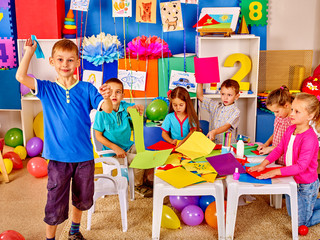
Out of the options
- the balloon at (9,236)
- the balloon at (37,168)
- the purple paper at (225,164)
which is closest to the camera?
the balloon at (9,236)

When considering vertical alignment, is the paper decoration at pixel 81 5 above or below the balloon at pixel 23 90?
above

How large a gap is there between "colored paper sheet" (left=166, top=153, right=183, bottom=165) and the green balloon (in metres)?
1.11

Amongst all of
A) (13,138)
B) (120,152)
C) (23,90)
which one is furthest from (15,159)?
(120,152)

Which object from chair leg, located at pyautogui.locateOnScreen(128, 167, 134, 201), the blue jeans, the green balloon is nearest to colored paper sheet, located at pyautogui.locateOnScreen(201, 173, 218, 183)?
the blue jeans

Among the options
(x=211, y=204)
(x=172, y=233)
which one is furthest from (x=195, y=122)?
(x=172, y=233)

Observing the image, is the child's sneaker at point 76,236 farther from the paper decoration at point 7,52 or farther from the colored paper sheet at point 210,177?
the paper decoration at point 7,52

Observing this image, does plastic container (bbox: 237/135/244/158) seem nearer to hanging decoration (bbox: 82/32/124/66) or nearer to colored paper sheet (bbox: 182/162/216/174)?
colored paper sheet (bbox: 182/162/216/174)

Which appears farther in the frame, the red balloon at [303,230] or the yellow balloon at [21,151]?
the yellow balloon at [21,151]

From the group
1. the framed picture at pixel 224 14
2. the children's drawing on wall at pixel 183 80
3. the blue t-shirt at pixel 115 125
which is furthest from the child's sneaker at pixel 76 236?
the framed picture at pixel 224 14

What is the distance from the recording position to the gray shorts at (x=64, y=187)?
181cm

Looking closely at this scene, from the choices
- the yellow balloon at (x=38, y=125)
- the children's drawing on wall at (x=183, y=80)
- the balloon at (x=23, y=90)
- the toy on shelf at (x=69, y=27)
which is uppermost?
the toy on shelf at (x=69, y=27)

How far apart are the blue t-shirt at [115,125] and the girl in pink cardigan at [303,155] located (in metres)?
0.97

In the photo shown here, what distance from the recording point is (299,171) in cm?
192

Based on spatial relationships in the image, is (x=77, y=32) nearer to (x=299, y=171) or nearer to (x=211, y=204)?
(x=211, y=204)
